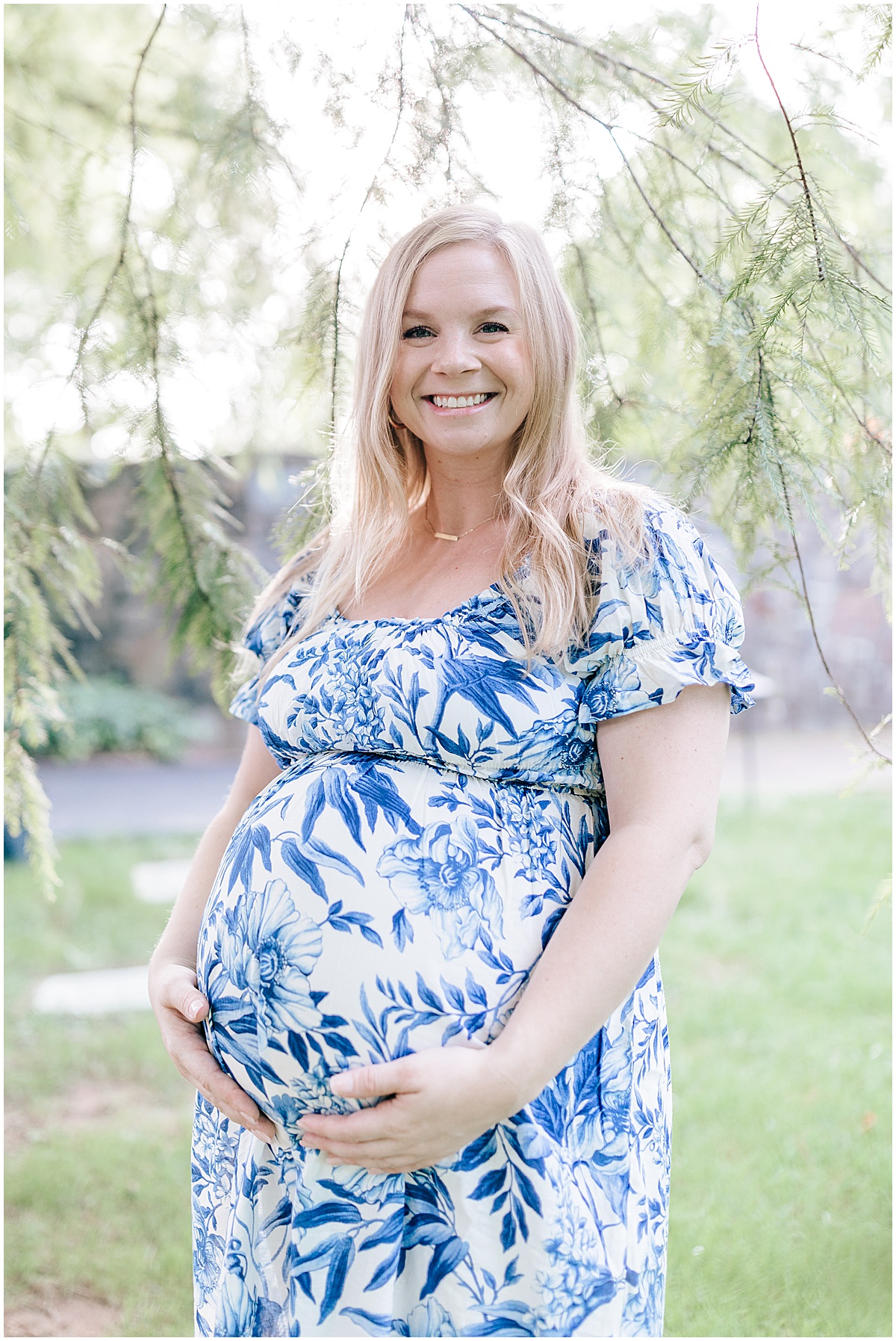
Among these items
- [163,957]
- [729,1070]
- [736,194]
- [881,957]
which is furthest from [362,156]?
[881,957]

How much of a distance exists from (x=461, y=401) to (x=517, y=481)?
14 centimetres

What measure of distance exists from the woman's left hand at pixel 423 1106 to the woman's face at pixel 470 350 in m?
0.86

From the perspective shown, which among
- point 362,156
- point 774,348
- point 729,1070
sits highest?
point 362,156

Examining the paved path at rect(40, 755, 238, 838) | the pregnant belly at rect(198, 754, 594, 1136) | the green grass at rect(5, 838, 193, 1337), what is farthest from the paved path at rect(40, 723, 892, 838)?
the pregnant belly at rect(198, 754, 594, 1136)

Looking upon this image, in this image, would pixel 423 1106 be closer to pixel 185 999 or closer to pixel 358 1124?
pixel 358 1124

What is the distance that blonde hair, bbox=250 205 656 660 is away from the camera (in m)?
1.35

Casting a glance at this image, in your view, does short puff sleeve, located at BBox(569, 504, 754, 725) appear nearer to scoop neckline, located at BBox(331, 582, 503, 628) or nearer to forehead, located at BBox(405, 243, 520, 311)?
scoop neckline, located at BBox(331, 582, 503, 628)

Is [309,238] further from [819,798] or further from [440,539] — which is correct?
[819,798]

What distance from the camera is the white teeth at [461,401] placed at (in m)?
1.50

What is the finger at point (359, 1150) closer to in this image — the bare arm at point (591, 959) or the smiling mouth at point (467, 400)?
the bare arm at point (591, 959)

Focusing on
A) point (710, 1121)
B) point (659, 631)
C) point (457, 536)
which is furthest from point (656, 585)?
point (710, 1121)

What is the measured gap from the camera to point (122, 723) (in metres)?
8.20

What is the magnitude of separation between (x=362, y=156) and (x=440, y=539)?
908mm

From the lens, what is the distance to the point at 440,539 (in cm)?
162
